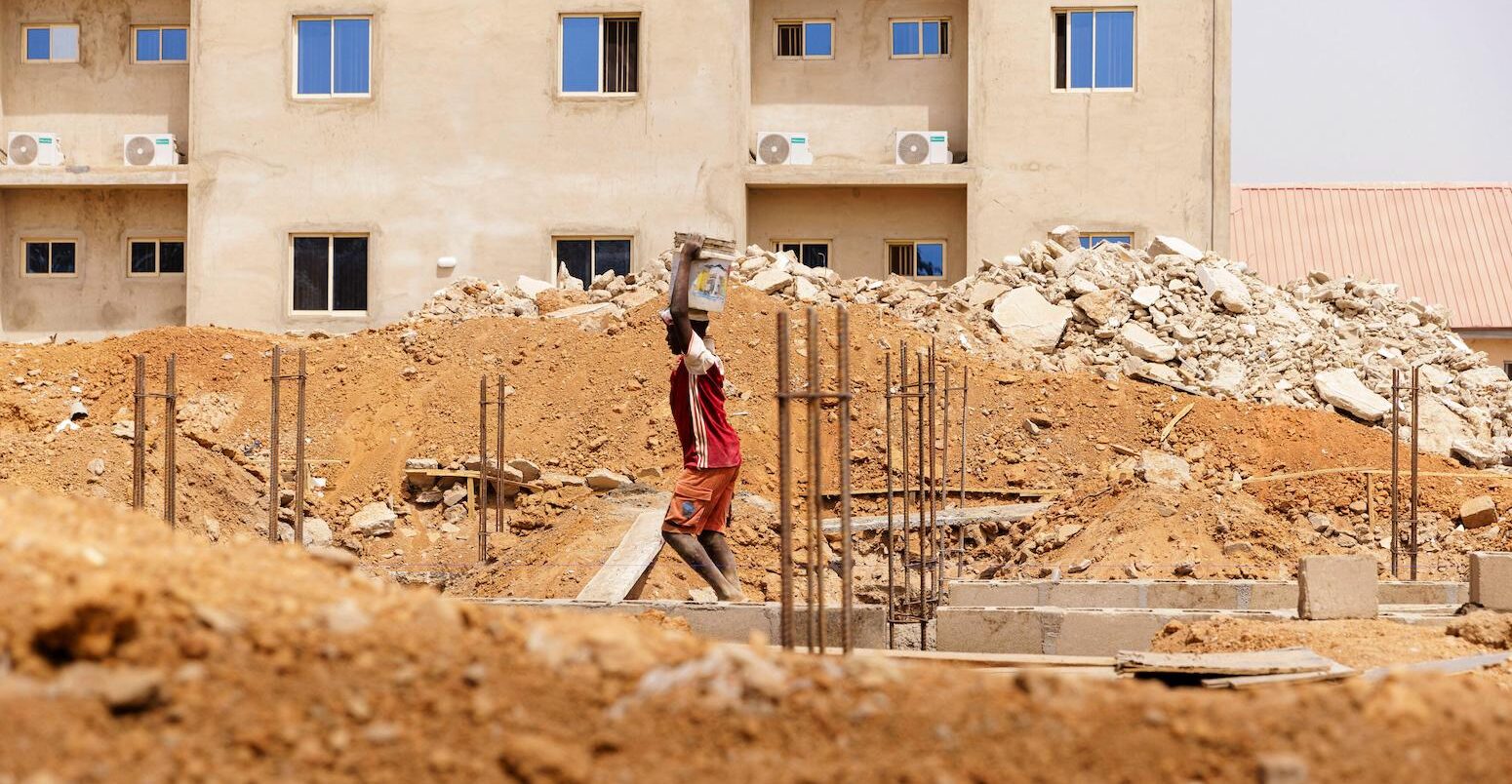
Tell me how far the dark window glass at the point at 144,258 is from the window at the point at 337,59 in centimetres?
337

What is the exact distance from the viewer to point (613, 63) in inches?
886

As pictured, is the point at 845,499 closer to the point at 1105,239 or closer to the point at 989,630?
the point at 989,630

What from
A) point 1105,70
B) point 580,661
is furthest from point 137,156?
point 580,661

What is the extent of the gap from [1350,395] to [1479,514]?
317 cm

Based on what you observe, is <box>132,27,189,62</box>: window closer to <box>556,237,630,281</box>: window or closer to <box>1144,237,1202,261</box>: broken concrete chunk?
<box>556,237,630,281</box>: window

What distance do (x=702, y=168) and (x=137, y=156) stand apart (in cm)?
816

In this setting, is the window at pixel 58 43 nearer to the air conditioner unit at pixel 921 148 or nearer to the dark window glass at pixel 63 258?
the dark window glass at pixel 63 258

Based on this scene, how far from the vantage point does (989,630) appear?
953 cm

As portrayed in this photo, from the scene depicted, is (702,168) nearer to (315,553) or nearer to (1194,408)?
(1194,408)

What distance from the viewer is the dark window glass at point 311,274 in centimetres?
2247

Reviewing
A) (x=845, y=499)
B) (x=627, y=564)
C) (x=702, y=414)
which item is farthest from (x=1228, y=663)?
(x=627, y=564)

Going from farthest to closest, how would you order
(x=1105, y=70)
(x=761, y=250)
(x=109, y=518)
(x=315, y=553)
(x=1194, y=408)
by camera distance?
(x=1105, y=70), (x=761, y=250), (x=1194, y=408), (x=109, y=518), (x=315, y=553)

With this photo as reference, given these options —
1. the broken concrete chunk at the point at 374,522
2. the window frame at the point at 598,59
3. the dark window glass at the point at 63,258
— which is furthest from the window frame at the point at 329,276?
the broken concrete chunk at the point at 374,522

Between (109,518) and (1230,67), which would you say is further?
(1230,67)
